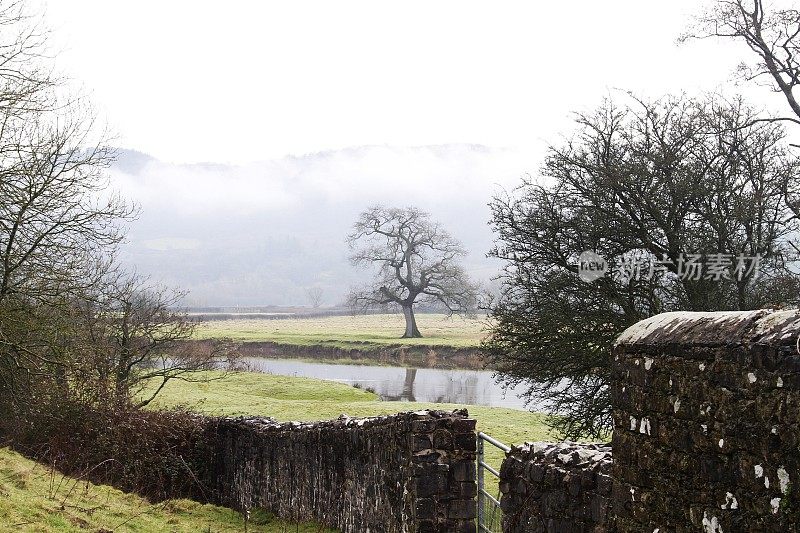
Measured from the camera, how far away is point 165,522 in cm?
1372

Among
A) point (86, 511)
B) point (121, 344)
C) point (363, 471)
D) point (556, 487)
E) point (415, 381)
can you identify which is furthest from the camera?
point (415, 381)

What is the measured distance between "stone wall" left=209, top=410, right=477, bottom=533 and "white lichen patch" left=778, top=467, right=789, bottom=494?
671 cm

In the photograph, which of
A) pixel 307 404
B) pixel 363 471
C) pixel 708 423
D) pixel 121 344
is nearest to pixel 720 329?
pixel 708 423

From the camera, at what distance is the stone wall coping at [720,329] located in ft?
11.4

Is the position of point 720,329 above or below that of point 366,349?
above

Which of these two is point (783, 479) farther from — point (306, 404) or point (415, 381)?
point (415, 381)

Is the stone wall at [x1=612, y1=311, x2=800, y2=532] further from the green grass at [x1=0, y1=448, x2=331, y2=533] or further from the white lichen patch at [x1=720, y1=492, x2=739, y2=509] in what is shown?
the green grass at [x1=0, y1=448, x2=331, y2=533]

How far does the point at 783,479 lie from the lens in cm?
347

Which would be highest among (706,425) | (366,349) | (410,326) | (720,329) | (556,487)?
(720,329)

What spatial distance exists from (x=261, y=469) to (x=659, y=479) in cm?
1262

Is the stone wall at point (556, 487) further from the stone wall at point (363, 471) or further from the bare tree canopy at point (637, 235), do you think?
the bare tree canopy at point (637, 235)

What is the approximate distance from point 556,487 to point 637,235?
11.6 m

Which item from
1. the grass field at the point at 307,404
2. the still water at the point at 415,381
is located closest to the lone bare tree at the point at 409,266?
the still water at the point at 415,381

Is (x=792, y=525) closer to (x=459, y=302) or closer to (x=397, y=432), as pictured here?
(x=397, y=432)
